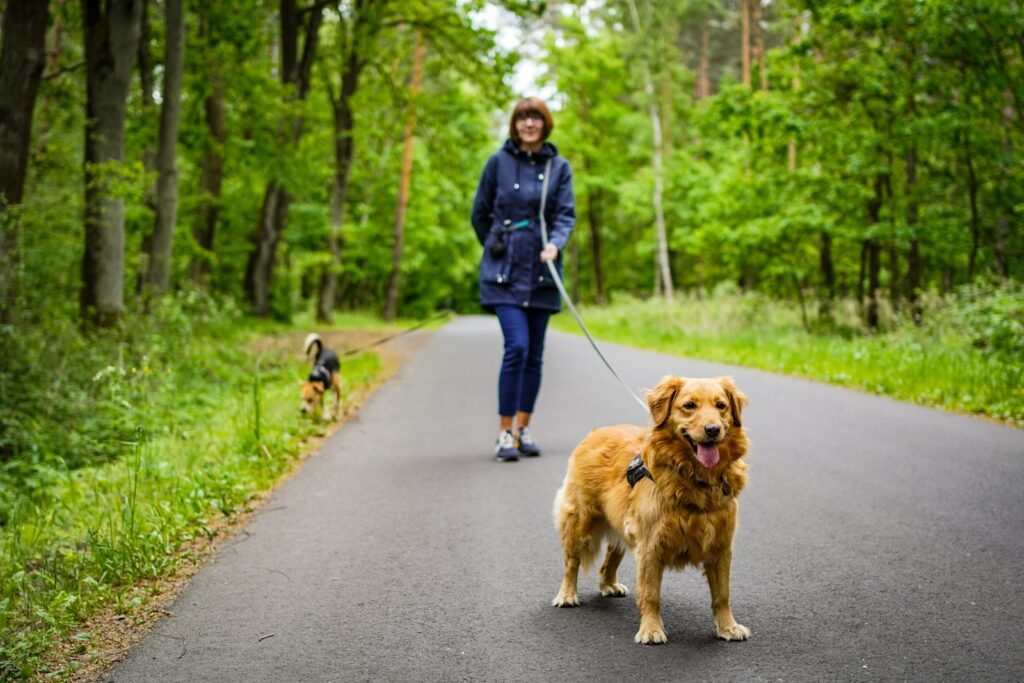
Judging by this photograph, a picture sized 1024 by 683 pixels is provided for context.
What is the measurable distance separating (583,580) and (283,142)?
16.6 metres

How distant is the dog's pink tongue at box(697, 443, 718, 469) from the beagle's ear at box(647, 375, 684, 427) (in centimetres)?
22

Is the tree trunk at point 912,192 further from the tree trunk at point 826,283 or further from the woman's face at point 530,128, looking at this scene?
the woman's face at point 530,128

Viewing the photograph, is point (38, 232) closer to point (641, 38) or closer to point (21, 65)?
point (21, 65)

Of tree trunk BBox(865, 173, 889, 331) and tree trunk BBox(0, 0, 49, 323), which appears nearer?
tree trunk BBox(0, 0, 49, 323)

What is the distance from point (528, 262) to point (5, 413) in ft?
15.3

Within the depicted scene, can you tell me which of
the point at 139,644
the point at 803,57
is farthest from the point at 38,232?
the point at 803,57

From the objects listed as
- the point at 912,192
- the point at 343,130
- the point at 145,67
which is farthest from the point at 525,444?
the point at 343,130

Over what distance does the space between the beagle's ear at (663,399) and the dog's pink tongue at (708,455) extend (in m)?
0.22

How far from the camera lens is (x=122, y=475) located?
256 inches

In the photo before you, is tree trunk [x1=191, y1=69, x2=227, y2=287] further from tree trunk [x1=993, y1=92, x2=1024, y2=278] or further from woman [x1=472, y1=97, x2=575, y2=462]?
tree trunk [x1=993, y1=92, x2=1024, y2=278]

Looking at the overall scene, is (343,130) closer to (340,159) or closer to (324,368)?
(340,159)

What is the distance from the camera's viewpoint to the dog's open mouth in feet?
10.4

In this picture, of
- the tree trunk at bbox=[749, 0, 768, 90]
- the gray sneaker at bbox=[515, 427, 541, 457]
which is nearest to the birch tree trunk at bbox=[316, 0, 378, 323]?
the tree trunk at bbox=[749, 0, 768, 90]

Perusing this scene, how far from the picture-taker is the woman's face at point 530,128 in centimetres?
644
